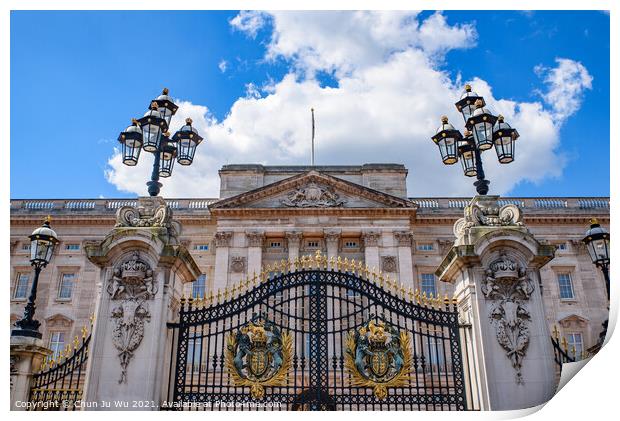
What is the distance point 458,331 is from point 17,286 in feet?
120

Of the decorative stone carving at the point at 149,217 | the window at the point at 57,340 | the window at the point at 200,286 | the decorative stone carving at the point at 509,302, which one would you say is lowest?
the decorative stone carving at the point at 509,302

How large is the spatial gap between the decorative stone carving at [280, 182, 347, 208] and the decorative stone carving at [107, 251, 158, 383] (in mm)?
28966

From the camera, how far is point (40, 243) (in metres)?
12.9

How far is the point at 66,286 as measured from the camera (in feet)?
129

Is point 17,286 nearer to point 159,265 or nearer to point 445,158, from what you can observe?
point 159,265

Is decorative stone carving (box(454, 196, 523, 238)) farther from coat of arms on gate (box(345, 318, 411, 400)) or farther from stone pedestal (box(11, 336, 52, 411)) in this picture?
stone pedestal (box(11, 336, 52, 411))

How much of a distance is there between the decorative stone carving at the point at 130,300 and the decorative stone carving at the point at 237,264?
27.3 metres

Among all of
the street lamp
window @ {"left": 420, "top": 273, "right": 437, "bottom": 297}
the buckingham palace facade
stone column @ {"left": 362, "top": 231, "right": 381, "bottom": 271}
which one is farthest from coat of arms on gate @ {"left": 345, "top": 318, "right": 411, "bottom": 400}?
window @ {"left": 420, "top": 273, "right": 437, "bottom": 297}

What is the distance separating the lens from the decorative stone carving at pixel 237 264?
37.7 meters

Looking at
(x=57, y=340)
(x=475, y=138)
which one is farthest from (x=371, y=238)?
(x=475, y=138)

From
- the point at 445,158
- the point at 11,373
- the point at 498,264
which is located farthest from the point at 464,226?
the point at 11,373

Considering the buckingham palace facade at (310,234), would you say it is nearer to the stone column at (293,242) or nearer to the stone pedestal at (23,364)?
the stone column at (293,242)

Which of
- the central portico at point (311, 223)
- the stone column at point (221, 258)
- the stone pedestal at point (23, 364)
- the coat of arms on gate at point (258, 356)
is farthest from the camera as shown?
the central portico at point (311, 223)

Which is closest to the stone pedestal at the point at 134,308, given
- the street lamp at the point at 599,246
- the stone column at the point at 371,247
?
the street lamp at the point at 599,246
